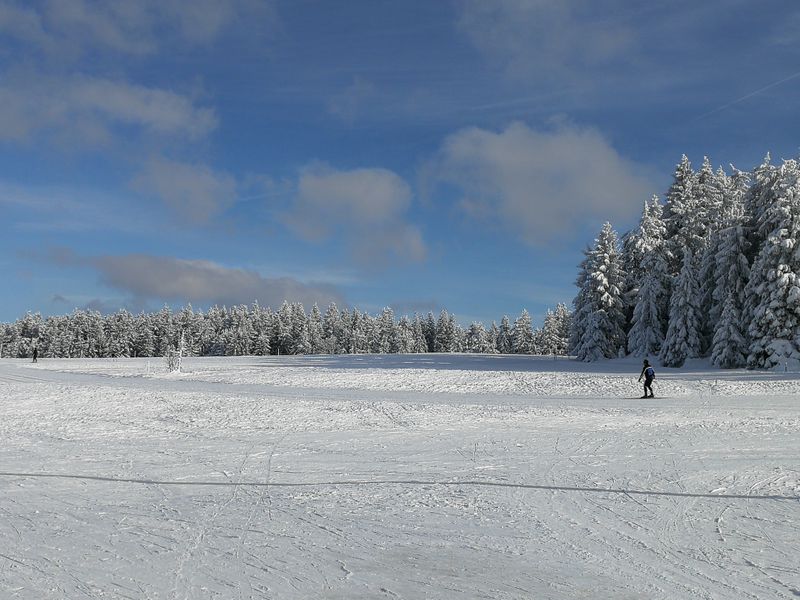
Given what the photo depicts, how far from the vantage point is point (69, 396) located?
966 inches

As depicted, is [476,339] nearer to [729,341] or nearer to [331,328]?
[331,328]

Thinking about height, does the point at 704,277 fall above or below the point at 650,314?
above

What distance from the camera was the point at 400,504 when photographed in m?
9.19

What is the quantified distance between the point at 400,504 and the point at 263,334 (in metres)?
99.6

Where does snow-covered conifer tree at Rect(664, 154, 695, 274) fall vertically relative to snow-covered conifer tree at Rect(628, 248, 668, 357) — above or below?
above

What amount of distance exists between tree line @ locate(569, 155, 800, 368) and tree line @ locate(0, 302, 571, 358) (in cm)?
4917

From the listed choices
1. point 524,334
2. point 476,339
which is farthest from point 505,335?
point 524,334

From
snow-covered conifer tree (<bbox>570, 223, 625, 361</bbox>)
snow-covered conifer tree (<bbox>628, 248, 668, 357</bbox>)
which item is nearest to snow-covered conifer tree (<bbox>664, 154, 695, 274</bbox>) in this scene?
snow-covered conifer tree (<bbox>628, 248, 668, 357</bbox>)

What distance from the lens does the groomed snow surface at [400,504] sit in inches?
247

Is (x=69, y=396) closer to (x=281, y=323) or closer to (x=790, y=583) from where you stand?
(x=790, y=583)

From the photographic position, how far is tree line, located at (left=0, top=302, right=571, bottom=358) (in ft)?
346

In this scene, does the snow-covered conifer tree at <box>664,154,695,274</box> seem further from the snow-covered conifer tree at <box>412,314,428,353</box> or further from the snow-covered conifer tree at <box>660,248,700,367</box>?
the snow-covered conifer tree at <box>412,314,428,353</box>

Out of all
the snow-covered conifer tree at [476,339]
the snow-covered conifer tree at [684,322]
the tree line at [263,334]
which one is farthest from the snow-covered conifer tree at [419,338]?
the snow-covered conifer tree at [684,322]

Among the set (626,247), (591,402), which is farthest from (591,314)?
(591,402)
